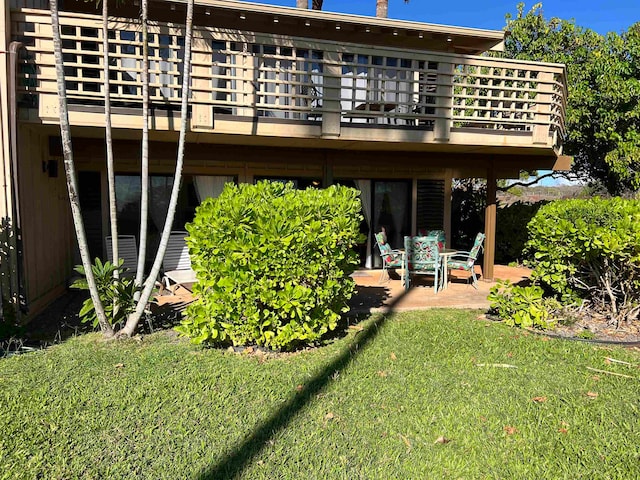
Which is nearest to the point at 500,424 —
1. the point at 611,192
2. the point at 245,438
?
the point at 245,438

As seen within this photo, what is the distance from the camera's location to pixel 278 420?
11.4 feet

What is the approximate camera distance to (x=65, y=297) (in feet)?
25.0

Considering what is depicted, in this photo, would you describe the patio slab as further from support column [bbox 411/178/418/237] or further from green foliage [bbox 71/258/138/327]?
green foliage [bbox 71/258/138/327]

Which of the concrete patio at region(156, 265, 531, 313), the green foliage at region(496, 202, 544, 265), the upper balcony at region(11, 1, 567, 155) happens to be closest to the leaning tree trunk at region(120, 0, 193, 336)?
the upper balcony at region(11, 1, 567, 155)

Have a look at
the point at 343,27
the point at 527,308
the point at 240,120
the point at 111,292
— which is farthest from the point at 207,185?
the point at 527,308

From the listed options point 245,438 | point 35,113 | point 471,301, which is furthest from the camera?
point 471,301

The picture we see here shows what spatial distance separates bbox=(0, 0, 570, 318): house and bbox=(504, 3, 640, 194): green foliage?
5283 millimetres

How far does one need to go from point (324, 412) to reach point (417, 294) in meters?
4.61

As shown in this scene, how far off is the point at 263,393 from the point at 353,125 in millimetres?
4859

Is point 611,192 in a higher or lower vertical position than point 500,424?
higher

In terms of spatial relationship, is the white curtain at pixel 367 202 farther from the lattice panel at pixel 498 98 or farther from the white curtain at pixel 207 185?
the white curtain at pixel 207 185

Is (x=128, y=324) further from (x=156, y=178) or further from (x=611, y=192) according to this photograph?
(x=611, y=192)

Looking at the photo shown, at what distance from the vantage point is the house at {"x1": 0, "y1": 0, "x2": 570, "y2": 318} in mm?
6191

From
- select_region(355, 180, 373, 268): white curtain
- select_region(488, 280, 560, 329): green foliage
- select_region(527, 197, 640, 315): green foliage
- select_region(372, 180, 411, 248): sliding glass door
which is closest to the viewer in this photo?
select_region(527, 197, 640, 315): green foliage
